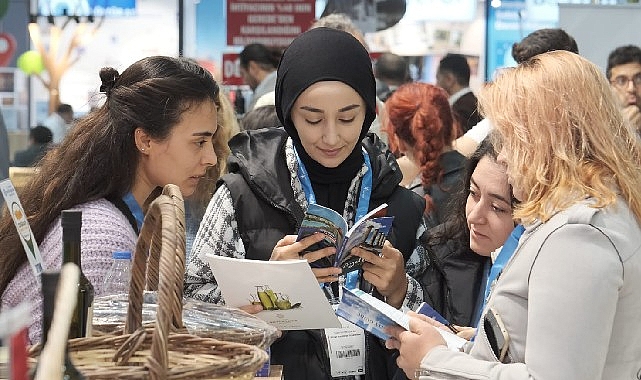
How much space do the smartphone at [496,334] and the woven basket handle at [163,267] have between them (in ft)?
2.05

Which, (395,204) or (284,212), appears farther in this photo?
(395,204)

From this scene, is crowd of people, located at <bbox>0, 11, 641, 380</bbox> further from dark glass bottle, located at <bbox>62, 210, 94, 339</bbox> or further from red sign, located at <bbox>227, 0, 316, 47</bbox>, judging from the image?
red sign, located at <bbox>227, 0, 316, 47</bbox>

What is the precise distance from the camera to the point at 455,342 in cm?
229

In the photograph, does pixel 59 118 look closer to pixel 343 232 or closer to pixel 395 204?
pixel 395 204

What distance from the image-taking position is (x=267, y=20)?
8852mm

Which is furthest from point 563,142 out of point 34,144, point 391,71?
point 34,144

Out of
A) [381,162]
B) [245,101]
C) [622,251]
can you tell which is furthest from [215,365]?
[245,101]

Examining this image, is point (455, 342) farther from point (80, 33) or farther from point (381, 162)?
point (80, 33)

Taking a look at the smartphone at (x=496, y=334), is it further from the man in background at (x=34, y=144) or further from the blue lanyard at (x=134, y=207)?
the man in background at (x=34, y=144)

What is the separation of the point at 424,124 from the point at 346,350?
2083 mm

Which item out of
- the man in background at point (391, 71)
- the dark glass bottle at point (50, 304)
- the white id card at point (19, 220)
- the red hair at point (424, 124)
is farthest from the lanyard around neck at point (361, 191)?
the man in background at point (391, 71)

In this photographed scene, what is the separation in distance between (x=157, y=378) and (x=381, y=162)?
5.20ft

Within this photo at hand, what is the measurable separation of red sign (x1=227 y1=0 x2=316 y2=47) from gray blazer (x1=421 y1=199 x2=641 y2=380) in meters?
7.08

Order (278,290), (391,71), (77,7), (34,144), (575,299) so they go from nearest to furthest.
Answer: (575,299) < (278,290) < (391,71) < (34,144) < (77,7)
